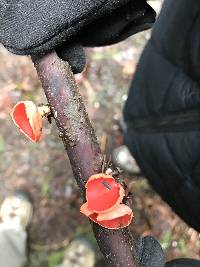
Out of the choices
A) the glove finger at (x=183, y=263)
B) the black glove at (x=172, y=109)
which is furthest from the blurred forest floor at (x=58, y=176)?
the glove finger at (x=183, y=263)

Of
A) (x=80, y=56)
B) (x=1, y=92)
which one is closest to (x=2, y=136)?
(x=1, y=92)

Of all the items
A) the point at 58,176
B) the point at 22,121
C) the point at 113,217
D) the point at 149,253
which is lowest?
the point at 58,176

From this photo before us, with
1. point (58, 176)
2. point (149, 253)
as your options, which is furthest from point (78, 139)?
point (58, 176)

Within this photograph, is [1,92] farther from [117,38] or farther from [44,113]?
[44,113]

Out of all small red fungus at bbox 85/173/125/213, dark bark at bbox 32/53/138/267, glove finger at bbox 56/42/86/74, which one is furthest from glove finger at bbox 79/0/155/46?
small red fungus at bbox 85/173/125/213

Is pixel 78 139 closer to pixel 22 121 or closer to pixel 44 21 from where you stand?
pixel 22 121

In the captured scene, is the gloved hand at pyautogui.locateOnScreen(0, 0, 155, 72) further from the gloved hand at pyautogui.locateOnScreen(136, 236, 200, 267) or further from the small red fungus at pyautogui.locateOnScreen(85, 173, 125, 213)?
the gloved hand at pyautogui.locateOnScreen(136, 236, 200, 267)
